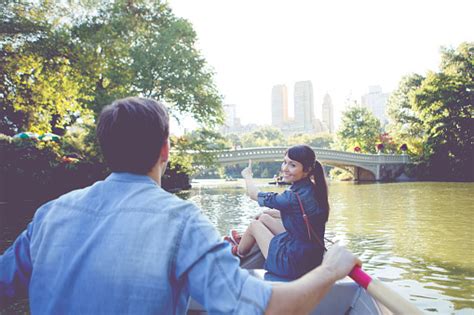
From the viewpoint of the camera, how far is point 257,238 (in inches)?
129

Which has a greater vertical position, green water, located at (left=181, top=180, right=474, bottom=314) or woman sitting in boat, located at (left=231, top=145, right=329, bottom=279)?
woman sitting in boat, located at (left=231, top=145, right=329, bottom=279)

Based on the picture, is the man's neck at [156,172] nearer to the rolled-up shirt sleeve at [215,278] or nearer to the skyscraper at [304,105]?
the rolled-up shirt sleeve at [215,278]

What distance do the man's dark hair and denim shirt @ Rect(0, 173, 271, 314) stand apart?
0.07 m

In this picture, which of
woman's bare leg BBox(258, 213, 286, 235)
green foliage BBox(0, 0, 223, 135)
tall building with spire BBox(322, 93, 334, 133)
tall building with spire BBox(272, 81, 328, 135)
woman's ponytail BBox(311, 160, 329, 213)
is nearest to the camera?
woman's ponytail BBox(311, 160, 329, 213)

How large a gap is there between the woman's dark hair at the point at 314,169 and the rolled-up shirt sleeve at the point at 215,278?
198 centimetres

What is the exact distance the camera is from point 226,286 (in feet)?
2.61

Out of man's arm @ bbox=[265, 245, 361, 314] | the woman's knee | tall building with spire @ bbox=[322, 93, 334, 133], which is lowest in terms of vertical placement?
the woman's knee

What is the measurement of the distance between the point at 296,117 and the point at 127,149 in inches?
4906

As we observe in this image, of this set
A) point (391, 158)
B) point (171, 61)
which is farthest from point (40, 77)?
point (391, 158)

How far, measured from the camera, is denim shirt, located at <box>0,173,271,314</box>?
80 cm

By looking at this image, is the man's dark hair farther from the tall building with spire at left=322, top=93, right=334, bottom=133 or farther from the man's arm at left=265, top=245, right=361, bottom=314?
the tall building with spire at left=322, top=93, right=334, bottom=133

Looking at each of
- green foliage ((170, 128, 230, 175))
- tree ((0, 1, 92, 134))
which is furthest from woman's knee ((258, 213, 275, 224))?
green foliage ((170, 128, 230, 175))

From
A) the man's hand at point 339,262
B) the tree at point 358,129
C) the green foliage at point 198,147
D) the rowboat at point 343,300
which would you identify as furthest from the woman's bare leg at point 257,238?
the tree at point 358,129

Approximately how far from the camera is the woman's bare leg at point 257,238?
124 inches
